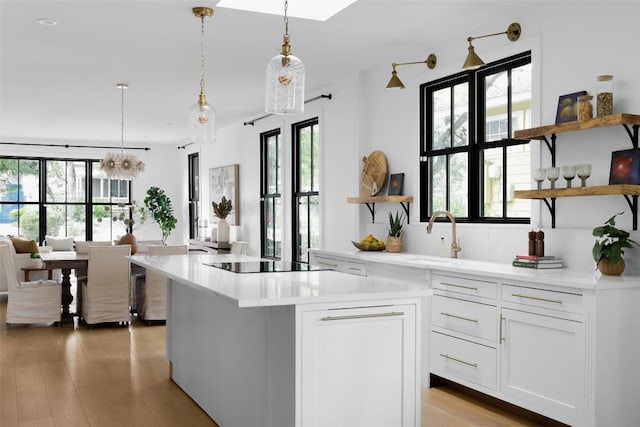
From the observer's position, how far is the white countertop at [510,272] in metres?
3.33

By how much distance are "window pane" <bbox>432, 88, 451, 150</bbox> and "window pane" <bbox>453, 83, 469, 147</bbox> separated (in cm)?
7

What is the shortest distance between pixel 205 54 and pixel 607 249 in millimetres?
3763

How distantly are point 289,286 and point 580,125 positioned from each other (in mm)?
2077

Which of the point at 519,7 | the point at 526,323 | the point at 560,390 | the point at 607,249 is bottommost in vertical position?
the point at 560,390

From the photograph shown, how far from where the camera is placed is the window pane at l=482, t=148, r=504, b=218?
4855 mm

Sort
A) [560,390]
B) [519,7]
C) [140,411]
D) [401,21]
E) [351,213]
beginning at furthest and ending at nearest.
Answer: [351,213] → [401,21] → [519,7] → [140,411] → [560,390]

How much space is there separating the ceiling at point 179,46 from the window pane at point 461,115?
39cm

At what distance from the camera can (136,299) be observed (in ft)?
23.9

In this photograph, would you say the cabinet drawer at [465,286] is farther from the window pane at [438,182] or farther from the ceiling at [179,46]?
the ceiling at [179,46]

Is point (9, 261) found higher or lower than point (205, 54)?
lower

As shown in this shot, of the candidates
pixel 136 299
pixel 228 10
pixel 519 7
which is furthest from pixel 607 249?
pixel 136 299

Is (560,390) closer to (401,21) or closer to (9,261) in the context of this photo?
(401,21)

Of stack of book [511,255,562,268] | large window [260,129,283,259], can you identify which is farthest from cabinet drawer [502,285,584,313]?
large window [260,129,283,259]

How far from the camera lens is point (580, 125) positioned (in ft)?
12.4
